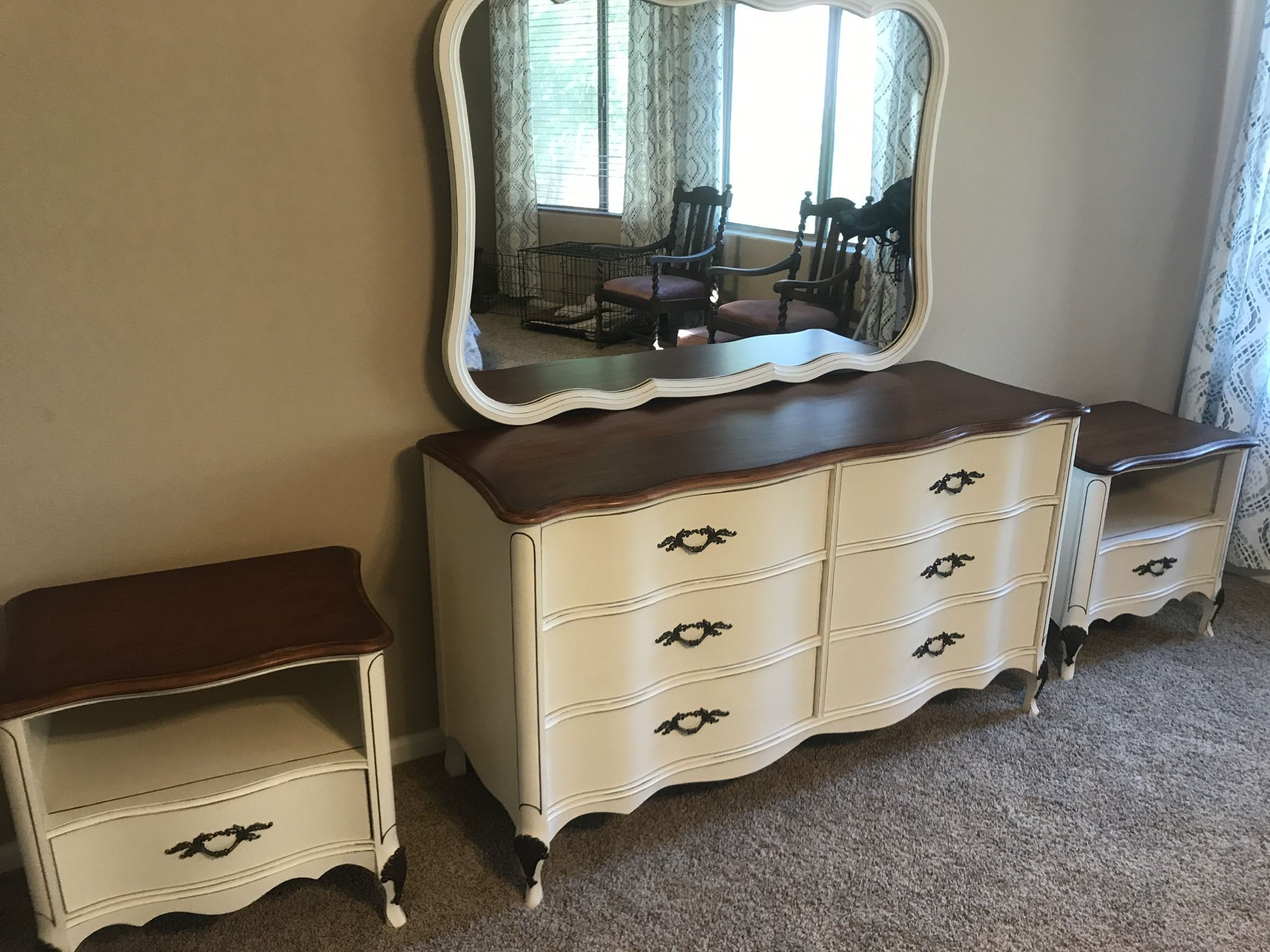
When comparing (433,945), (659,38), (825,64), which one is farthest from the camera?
(825,64)

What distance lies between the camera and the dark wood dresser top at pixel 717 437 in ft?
5.33

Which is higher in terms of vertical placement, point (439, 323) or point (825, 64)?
point (825, 64)

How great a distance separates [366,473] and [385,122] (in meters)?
0.65

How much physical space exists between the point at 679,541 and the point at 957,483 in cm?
A: 67

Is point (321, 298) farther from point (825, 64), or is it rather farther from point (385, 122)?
point (825, 64)

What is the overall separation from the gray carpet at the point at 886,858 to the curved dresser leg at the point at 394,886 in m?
0.02

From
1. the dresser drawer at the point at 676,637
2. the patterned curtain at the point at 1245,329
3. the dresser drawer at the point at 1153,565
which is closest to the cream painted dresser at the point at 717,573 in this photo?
the dresser drawer at the point at 676,637

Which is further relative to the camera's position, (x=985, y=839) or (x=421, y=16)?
(x=985, y=839)

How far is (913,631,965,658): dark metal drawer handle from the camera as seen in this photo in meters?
2.12

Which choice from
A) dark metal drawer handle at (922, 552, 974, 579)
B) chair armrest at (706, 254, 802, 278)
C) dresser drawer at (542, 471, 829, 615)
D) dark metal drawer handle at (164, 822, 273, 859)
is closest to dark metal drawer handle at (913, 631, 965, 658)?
dark metal drawer handle at (922, 552, 974, 579)

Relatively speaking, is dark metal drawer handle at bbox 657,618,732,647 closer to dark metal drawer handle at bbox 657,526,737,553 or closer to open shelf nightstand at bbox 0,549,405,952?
dark metal drawer handle at bbox 657,526,737,553

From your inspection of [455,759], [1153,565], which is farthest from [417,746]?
[1153,565]

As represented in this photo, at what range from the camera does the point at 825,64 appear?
79.9 inches

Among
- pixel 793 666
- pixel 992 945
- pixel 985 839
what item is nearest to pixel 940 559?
pixel 793 666
